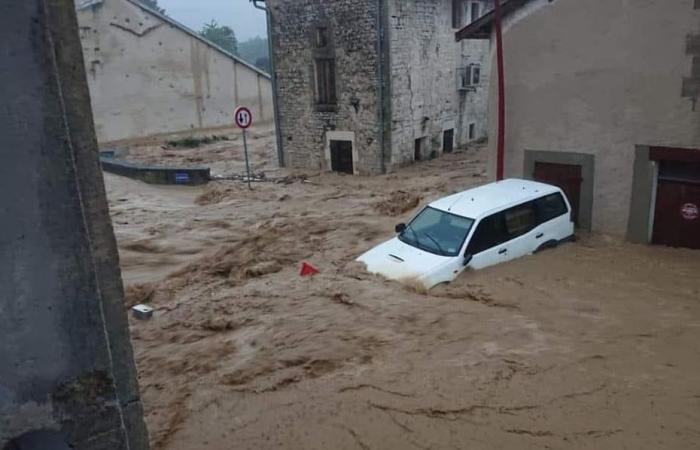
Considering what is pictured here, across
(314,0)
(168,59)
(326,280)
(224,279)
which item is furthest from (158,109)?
(326,280)

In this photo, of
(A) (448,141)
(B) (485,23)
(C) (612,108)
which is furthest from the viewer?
(A) (448,141)

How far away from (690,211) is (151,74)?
27912 mm

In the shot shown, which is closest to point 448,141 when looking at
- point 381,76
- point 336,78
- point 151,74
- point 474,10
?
point 474,10

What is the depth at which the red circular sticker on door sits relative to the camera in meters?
9.70

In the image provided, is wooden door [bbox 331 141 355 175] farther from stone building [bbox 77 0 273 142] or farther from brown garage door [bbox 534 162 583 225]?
stone building [bbox 77 0 273 142]

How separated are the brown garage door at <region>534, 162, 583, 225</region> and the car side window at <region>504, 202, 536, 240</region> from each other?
2290 millimetres

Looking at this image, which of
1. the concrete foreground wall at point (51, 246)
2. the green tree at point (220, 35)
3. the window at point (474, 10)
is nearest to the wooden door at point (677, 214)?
the concrete foreground wall at point (51, 246)

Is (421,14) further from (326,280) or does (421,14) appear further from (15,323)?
(15,323)

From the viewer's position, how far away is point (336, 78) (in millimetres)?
20516

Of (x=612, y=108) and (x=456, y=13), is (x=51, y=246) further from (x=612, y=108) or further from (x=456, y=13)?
(x=456, y=13)

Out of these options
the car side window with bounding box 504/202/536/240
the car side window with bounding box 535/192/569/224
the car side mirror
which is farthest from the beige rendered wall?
the car side mirror

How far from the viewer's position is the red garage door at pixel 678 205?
9.71 metres

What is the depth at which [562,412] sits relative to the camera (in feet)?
15.7

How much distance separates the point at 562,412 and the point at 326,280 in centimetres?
463
